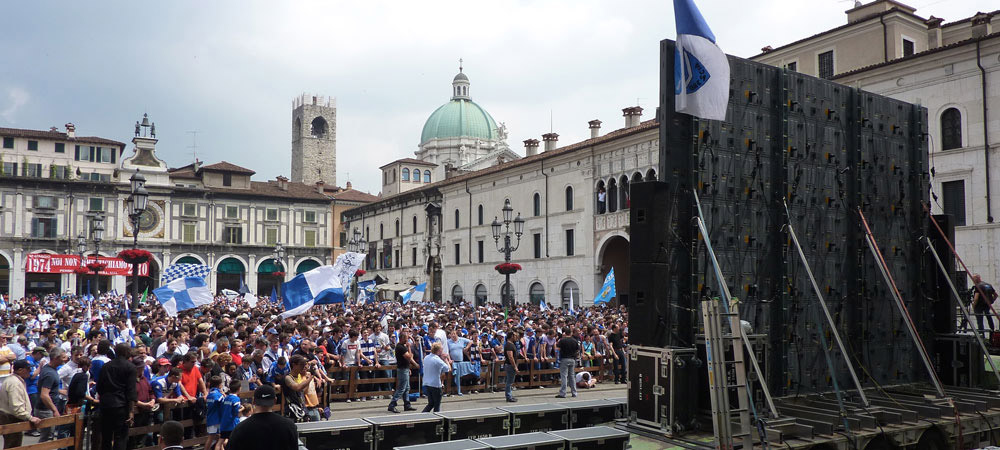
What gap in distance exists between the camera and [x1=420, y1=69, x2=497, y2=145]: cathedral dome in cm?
9538

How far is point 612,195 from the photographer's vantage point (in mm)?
44031

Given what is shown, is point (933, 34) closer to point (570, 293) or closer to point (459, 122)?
point (570, 293)

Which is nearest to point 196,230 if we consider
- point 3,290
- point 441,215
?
point 3,290

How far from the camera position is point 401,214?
67.9 metres

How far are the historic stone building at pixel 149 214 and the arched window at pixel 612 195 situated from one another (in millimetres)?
42027

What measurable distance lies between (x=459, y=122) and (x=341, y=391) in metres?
79.9

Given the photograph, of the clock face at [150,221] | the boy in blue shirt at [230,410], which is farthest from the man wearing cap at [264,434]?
the clock face at [150,221]

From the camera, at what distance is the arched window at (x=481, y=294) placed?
54844 mm

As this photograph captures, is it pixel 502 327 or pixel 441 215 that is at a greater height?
pixel 441 215

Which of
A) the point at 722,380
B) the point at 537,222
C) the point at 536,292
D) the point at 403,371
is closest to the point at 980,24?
the point at 537,222

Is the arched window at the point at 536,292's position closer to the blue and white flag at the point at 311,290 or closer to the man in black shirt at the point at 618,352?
the man in black shirt at the point at 618,352

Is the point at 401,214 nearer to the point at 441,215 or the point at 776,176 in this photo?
the point at 441,215

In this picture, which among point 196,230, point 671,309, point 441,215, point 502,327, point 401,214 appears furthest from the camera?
point 196,230

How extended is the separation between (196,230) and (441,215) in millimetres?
31864
